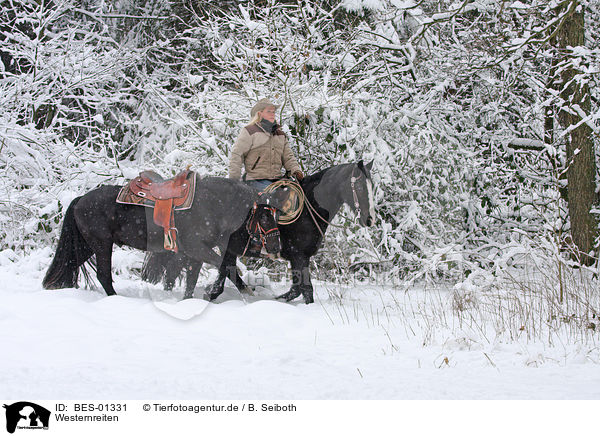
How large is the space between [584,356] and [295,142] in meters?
5.67

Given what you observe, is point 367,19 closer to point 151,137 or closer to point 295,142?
point 295,142

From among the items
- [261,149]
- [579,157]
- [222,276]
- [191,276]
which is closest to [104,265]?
[191,276]

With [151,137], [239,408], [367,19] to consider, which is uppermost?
[367,19]

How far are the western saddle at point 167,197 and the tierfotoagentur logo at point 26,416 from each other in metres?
3.21

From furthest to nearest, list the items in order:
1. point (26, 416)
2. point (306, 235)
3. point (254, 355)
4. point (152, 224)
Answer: point (306, 235), point (152, 224), point (254, 355), point (26, 416)

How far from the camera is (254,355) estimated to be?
4133 mm

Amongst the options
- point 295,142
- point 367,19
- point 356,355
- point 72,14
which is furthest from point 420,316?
point 72,14

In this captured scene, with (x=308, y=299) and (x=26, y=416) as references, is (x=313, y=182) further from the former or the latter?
(x=26, y=416)

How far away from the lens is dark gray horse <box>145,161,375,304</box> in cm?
630

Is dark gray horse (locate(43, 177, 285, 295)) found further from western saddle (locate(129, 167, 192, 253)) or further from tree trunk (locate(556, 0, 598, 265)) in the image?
tree trunk (locate(556, 0, 598, 265))

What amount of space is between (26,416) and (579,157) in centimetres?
753

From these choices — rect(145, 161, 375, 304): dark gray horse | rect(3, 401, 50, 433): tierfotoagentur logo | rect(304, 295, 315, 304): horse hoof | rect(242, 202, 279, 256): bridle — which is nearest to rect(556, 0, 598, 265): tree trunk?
rect(145, 161, 375, 304): dark gray horse

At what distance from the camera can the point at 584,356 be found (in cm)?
394

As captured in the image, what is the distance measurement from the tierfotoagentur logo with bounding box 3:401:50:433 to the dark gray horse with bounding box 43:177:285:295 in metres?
3.25
